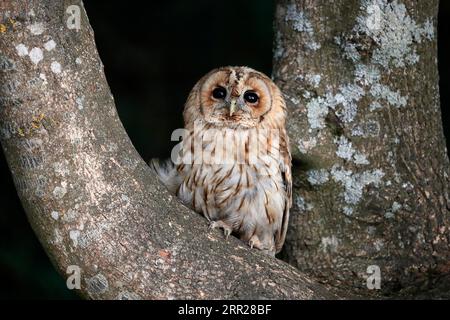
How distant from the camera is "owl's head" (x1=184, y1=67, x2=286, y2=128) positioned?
9.56 feet

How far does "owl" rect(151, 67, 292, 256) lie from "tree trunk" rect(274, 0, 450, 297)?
0.12 m

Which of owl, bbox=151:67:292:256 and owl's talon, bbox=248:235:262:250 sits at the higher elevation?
owl, bbox=151:67:292:256

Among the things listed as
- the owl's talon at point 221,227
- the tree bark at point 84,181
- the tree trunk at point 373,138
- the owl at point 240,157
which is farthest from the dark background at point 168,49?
the tree bark at point 84,181

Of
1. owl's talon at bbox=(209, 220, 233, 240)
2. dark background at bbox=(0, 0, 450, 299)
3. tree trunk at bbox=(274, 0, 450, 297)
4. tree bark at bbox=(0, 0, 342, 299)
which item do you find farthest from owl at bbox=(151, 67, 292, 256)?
dark background at bbox=(0, 0, 450, 299)

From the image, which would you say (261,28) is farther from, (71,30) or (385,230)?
(71,30)

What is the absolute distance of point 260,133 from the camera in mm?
2984

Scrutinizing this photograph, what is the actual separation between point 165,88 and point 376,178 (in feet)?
8.08

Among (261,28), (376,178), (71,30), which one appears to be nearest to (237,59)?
(261,28)

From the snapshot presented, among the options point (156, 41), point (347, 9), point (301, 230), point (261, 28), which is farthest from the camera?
point (156, 41)

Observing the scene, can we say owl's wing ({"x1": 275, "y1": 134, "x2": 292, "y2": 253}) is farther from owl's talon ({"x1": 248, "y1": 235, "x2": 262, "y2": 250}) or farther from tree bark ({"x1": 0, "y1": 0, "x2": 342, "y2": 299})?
tree bark ({"x1": 0, "y1": 0, "x2": 342, "y2": 299})

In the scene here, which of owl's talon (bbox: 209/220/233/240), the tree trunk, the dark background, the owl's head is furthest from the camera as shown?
the dark background

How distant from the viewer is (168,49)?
493 centimetres

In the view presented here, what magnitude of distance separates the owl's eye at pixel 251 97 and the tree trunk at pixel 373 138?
0.61ft

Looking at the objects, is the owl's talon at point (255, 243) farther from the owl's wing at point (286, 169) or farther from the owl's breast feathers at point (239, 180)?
the owl's wing at point (286, 169)
